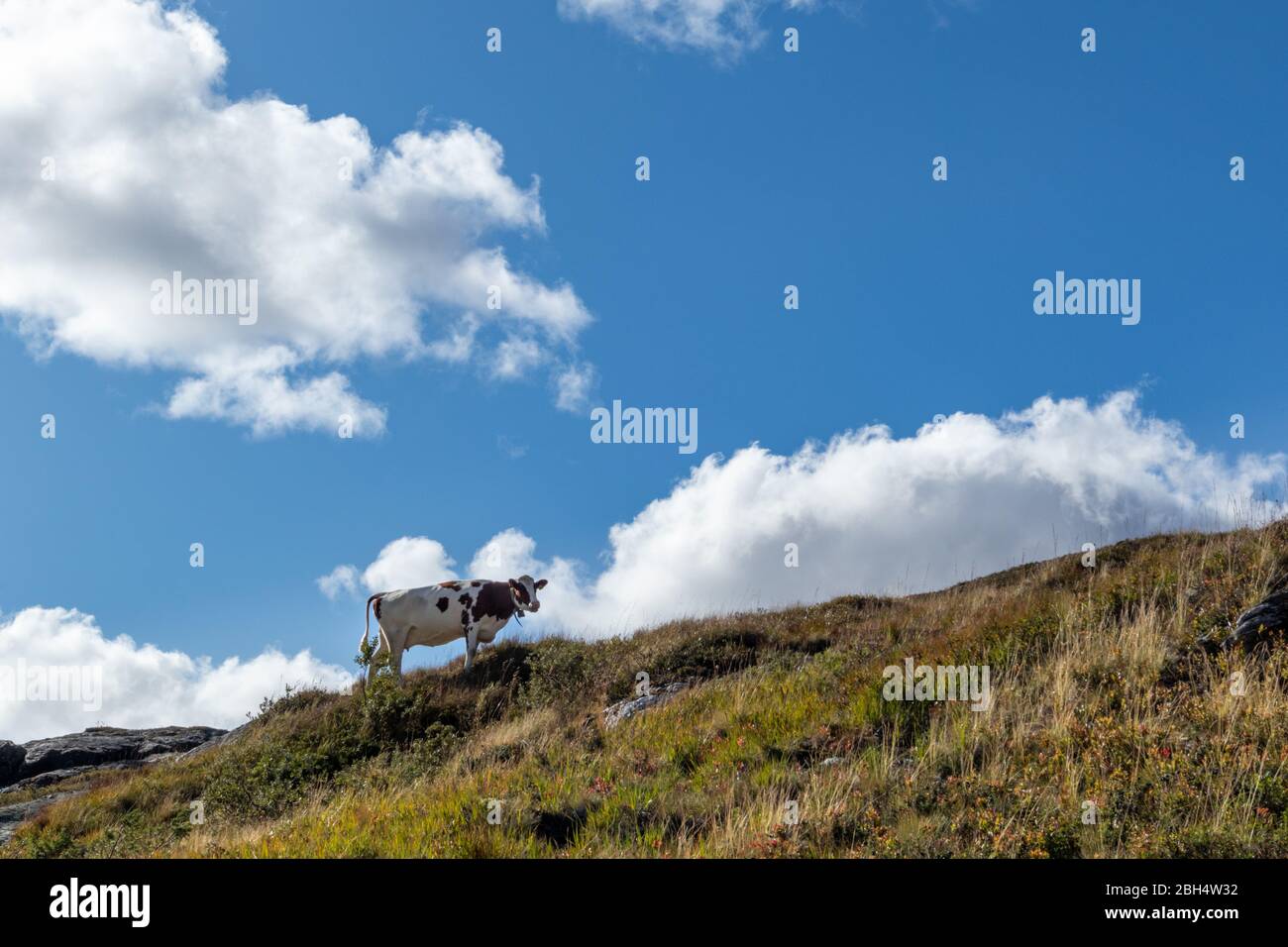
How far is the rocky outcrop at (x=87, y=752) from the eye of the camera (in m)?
26.3


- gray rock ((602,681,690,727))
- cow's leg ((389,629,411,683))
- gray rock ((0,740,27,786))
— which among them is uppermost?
cow's leg ((389,629,411,683))

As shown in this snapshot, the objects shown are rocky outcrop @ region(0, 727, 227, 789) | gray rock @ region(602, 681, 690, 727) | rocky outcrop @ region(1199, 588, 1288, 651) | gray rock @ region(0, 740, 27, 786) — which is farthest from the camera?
gray rock @ region(0, 740, 27, 786)

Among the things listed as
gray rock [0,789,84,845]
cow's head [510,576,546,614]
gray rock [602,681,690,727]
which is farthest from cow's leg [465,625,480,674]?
gray rock [0,789,84,845]

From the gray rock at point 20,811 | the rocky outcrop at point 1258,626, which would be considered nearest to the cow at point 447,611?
the gray rock at point 20,811

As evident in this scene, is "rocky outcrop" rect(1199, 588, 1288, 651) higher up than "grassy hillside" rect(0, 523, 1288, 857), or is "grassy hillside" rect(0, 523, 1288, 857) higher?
"rocky outcrop" rect(1199, 588, 1288, 651)

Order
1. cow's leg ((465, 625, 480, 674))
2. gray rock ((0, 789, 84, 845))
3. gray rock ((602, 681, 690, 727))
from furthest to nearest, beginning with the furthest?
1. cow's leg ((465, 625, 480, 674))
2. gray rock ((0, 789, 84, 845))
3. gray rock ((602, 681, 690, 727))

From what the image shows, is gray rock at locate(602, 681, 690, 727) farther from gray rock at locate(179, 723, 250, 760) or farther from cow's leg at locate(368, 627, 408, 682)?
gray rock at locate(179, 723, 250, 760)

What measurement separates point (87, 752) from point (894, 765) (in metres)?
27.0

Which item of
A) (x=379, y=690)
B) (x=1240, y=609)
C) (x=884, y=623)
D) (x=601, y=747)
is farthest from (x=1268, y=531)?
(x=379, y=690)

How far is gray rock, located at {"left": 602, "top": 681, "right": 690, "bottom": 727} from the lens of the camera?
14.7m

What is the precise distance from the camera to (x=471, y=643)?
2256 centimetres

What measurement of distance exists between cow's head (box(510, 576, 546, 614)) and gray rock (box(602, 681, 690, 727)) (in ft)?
24.8

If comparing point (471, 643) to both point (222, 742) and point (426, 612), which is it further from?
point (222, 742)
